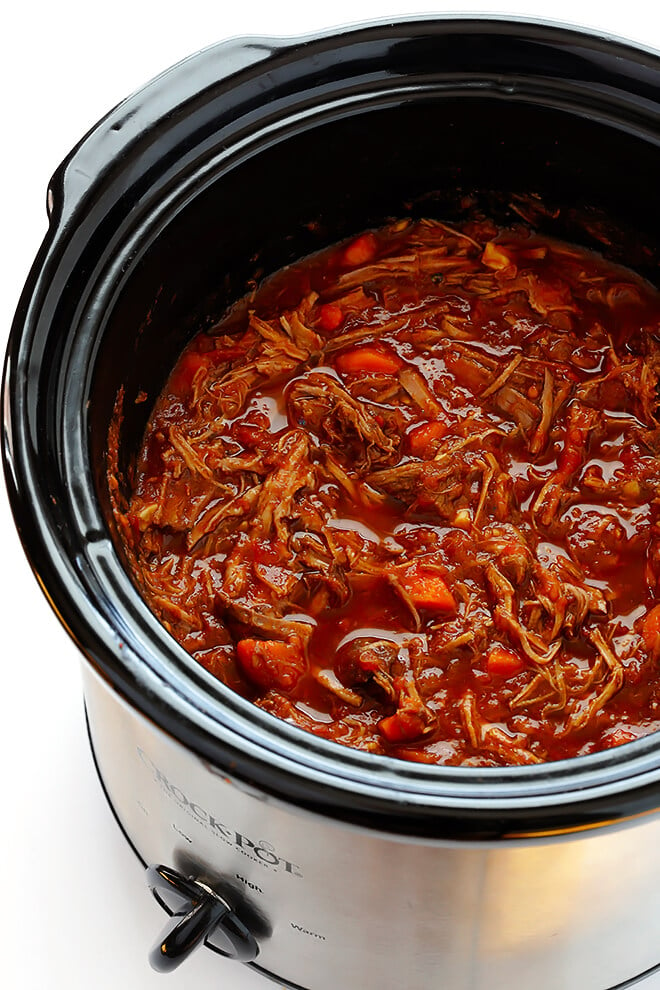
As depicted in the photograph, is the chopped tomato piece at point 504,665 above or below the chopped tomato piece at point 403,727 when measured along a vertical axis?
above

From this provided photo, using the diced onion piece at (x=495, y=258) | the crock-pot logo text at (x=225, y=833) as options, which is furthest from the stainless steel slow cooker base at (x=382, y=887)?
the diced onion piece at (x=495, y=258)

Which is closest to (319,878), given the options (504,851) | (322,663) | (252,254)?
(504,851)

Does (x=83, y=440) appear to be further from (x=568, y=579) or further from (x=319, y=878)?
(x=568, y=579)

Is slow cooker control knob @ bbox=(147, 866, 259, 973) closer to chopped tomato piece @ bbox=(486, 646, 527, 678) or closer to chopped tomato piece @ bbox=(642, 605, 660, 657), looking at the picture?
chopped tomato piece @ bbox=(486, 646, 527, 678)

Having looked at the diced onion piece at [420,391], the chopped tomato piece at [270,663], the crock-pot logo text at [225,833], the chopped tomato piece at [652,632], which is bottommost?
the crock-pot logo text at [225,833]

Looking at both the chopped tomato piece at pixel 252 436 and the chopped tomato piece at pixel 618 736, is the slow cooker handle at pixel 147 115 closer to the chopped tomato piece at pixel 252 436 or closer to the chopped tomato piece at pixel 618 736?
the chopped tomato piece at pixel 252 436

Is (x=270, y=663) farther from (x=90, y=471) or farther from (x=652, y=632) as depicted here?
(x=652, y=632)
